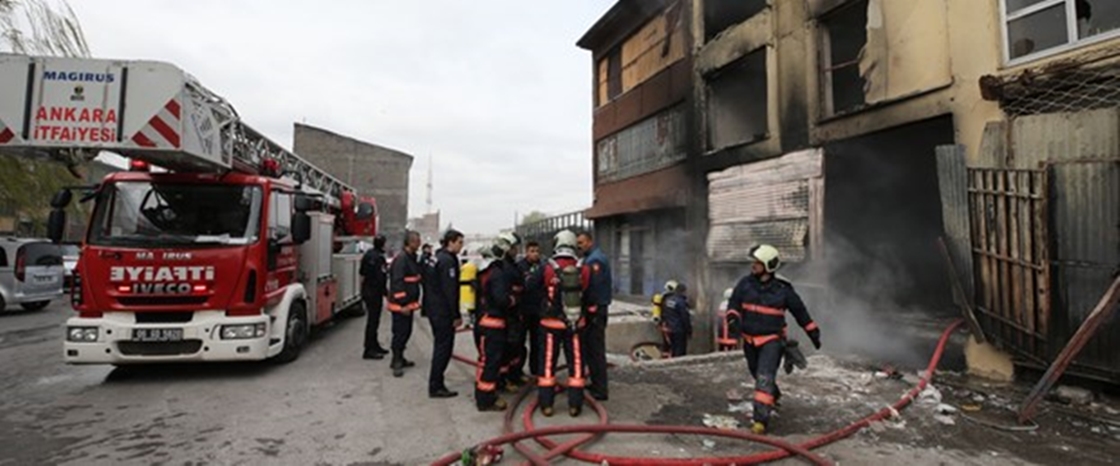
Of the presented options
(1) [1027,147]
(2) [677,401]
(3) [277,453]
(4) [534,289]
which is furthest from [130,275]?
(1) [1027,147]

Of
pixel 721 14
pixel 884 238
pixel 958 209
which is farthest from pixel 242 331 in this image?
pixel 721 14

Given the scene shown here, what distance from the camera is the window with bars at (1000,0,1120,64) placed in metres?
5.63

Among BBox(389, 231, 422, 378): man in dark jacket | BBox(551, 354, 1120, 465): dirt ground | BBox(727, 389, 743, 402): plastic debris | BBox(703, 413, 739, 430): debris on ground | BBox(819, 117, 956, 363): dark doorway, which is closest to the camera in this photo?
BBox(551, 354, 1120, 465): dirt ground

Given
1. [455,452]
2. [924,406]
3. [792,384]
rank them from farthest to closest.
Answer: [792,384] → [924,406] → [455,452]

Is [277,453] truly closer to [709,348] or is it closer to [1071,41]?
[1071,41]

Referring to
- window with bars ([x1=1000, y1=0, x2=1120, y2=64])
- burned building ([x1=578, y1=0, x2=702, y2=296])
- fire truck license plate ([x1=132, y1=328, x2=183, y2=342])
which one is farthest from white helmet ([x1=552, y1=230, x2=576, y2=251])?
burned building ([x1=578, y1=0, x2=702, y2=296])

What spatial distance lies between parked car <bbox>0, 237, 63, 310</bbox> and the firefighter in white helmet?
15197 mm

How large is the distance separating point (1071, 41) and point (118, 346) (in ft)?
34.2

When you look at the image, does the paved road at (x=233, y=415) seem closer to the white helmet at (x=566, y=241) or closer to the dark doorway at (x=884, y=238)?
the white helmet at (x=566, y=241)

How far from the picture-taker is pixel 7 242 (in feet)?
40.2

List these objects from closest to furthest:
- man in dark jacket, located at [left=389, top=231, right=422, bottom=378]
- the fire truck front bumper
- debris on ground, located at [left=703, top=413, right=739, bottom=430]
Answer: debris on ground, located at [left=703, top=413, right=739, bottom=430]
the fire truck front bumper
man in dark jacket, located at [left=389, top=231, right=422, bottom=378]

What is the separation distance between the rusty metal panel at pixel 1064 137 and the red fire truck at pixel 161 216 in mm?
8113

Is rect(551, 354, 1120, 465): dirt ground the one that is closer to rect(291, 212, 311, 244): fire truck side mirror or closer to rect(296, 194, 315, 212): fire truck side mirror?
rect(291, 212, 311, 244): fire truck side mirror

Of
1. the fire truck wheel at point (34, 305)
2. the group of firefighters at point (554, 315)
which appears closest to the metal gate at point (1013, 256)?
the group of firefighters at point (554, 315)
